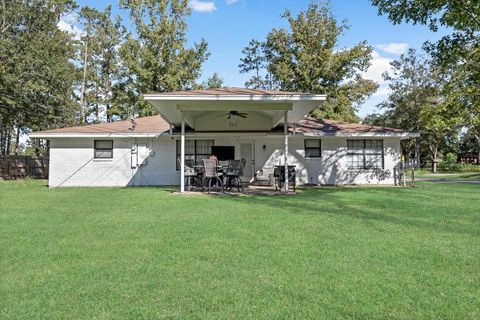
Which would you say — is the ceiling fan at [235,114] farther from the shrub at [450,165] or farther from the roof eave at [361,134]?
the shrub at [450,165]

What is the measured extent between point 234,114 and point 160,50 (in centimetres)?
1684

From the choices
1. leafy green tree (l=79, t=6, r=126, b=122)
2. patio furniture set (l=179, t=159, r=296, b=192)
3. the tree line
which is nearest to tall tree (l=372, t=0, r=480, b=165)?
the tree line

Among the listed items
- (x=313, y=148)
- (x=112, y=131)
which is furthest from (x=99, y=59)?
(x=313, y=148)

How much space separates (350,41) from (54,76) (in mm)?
21174

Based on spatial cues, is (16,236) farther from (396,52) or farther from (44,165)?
(396,52)

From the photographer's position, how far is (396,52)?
37094 mm

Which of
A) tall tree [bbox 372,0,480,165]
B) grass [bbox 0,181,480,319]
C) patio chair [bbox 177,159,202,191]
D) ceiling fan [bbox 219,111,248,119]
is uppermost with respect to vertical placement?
tall tree [bbox 372,0,480,165]

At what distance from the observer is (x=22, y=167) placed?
22656 millimetres

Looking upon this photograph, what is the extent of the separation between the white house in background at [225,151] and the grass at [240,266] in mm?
9459

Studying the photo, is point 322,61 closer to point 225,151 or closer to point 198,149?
point 225,151

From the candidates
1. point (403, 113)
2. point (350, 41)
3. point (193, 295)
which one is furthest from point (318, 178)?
point (403, 113)

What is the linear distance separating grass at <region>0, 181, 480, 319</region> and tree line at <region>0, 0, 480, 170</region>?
406 inches

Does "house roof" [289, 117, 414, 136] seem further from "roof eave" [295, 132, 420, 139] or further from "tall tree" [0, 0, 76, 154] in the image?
"tall tree" [0, 0, 76, 154]

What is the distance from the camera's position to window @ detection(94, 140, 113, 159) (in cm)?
1719
